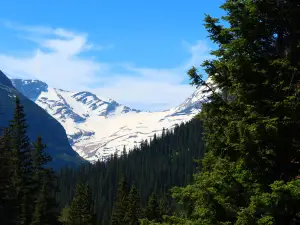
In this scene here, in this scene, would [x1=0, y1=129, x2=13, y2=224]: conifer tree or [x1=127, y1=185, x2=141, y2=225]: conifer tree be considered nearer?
[x1=0, y1=129, x2=13, y2=224]: conifer tree

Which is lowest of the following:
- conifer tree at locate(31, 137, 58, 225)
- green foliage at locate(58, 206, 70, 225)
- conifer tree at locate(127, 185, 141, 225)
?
green foliage at locate(58, 206, 70, 225)

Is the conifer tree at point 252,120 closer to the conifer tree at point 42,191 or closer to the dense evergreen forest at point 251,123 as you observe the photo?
the dense evergreen forest at point 251,123

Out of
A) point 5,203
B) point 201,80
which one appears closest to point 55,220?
point 5,203

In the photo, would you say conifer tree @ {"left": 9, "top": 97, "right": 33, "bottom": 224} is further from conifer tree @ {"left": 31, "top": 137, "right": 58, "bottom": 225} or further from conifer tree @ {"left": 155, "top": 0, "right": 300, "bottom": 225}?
conifer tree @ {"left": 155, "top": 0, "right": 300, "bottom": 225}

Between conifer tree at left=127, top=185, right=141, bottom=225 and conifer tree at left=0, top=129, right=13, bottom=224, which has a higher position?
conifer tree at left=0, top=129, right=13, bottom=224

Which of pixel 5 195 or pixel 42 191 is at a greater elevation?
pixel 5 195

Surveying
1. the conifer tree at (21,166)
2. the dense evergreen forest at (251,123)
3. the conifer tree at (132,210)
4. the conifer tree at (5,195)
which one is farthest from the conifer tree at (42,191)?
the dense evergreen forest at (251,123)

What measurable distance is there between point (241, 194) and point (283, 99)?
3109 millimetres

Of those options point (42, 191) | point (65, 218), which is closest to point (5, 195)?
point (42, 191)

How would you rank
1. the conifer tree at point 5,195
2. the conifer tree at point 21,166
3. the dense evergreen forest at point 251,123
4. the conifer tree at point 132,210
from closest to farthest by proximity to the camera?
the dense evergreen forest at point 251,123 → the conifer tree at point 5,195 → the conifer tree at point 21,166 → the conifer tree at point 132,210

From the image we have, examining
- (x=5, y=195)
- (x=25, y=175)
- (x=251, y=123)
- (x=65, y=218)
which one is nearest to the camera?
(x=251, y=123)

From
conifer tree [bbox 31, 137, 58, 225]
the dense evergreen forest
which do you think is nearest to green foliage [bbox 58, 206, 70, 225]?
conifer tree [bbox 31, 137, 58, 225]

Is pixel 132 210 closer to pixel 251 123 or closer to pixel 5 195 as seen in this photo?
pixel 5 195

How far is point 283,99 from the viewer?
37.8 ft
